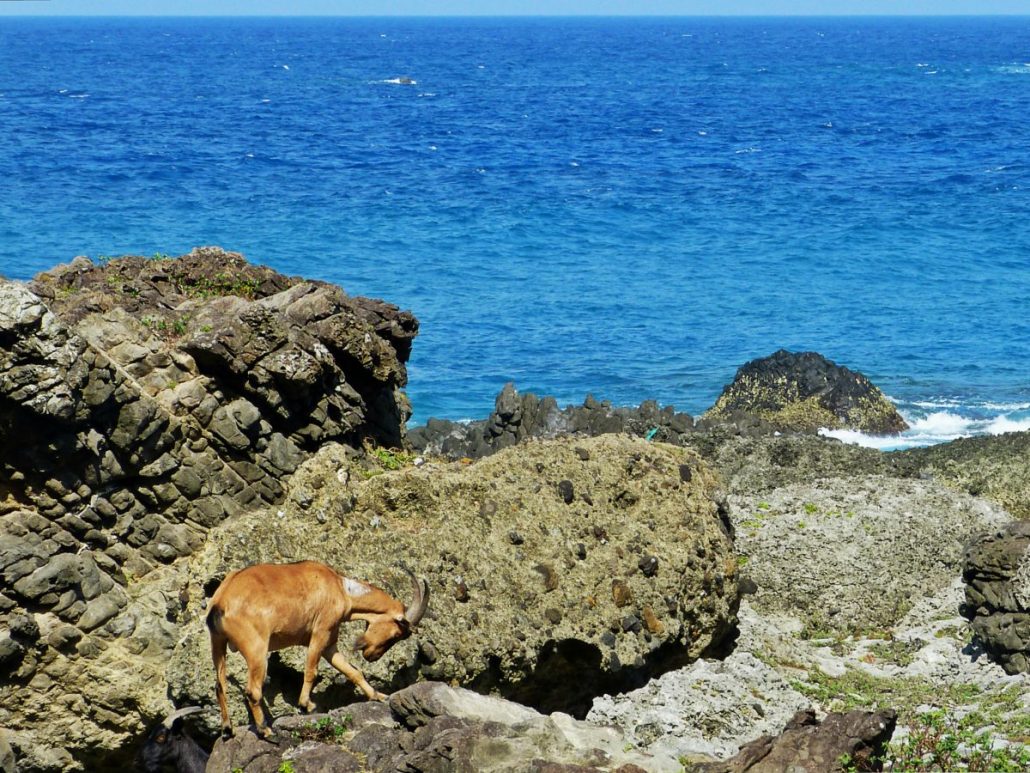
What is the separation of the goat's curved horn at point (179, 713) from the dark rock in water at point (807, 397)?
26.2 m

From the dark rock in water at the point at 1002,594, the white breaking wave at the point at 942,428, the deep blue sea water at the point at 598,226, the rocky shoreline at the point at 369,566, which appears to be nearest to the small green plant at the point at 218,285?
the rocky shoreline at the point at 369,566

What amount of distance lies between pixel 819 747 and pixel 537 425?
811 inches

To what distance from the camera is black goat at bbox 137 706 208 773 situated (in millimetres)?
14016

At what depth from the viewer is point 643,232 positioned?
70.8m

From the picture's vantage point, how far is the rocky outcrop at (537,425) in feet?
101

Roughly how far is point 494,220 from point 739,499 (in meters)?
49.5

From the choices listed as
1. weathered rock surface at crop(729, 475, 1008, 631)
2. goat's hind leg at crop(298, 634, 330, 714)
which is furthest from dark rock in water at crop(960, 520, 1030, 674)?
goat's hind leg at crop(298, 634, 330, 714)

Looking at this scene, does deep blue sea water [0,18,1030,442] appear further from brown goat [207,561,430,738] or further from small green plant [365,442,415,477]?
brown goat [207,561,430,738]

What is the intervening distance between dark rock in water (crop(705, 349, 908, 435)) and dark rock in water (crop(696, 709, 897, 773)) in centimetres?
2748

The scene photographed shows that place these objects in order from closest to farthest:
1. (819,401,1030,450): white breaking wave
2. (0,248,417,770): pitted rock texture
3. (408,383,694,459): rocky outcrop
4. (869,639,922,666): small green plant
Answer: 1. (0,248,417,770): pitted rock texture
2. (869,639,922,666): small green plant
3. (408,383,694,459): rocky outcrop
4. (819,401,1030,450): white breaking wave

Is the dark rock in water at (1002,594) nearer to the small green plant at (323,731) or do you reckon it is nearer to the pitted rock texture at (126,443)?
the pitted rock texture at (126,443)

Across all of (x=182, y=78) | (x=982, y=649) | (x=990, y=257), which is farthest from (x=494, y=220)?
(x=182, y=78)

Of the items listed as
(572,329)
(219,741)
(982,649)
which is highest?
(219,741)

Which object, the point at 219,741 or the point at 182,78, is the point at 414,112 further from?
the point at 219,741
